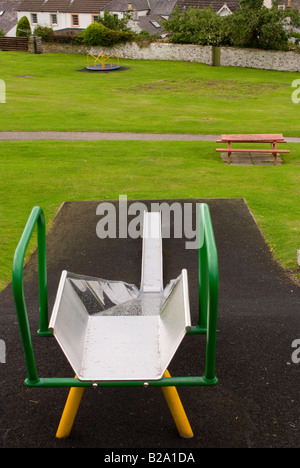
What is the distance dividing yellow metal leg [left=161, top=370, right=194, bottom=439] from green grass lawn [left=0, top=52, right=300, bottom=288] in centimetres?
351

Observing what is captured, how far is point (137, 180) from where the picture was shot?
1124cm

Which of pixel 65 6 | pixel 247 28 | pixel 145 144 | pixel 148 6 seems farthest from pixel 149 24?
pixel 145 144

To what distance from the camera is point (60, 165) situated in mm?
12477

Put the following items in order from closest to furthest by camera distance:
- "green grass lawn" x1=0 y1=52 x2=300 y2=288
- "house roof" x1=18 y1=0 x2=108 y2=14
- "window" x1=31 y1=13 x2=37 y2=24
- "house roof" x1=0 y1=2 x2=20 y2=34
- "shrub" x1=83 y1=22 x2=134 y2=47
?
"green grass lawn" x1=0 y1=52 x2=300 y2=288 < "shrub" x1=83 y1=22 x2=134 y2=47 < "house roof" x1=18 y1=0 x2=108 y2=14 < "window" x1=31 y1=13 x2=37 y2=24 < "house roof" x1=0 y1=2 x2=20 y2=34

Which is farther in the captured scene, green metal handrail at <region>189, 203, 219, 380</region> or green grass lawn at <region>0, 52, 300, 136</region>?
green grass lawn at <region>0, 52, 300, 136</region>

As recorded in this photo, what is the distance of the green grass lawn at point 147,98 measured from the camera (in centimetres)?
1762

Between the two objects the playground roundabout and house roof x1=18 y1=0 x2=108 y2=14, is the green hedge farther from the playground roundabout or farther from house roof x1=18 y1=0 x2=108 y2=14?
the playground roundabout

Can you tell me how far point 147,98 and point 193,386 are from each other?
67.0 ft

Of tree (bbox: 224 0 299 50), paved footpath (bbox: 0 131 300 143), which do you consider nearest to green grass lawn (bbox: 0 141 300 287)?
paved footpath (bbox: 0 131 300 143)

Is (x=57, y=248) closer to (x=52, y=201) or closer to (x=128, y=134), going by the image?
(x=52, y=201)

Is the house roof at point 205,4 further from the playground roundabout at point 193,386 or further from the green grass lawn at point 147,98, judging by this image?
the playground roundabout at point 193,386

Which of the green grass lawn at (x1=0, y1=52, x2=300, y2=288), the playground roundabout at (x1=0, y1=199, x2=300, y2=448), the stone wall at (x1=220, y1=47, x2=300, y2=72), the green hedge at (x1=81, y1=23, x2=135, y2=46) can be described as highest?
the green hedge at (x1=81, y1=23, x2=135, y2=46)

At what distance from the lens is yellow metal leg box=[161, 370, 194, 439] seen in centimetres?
395
